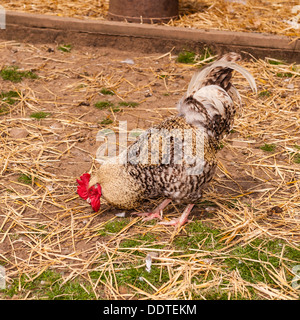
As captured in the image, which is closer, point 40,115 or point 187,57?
point 40,115

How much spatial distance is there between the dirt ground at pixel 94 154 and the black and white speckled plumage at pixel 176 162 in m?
0.34

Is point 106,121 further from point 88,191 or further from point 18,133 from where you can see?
point 88,191

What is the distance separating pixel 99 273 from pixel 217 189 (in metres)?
1.58

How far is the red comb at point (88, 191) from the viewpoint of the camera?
A: 3.53 m

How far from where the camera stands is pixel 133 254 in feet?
11.0

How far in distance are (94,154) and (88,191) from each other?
1065 mm

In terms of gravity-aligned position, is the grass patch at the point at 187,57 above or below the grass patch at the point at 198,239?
above

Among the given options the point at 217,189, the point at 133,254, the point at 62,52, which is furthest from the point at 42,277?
the point at 62,52

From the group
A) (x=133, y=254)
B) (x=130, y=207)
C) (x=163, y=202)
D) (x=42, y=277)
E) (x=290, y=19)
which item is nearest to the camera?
(x=42, y=277)

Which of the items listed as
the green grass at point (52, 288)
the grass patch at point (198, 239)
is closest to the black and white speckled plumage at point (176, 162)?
the grass patch at point (198, 239)

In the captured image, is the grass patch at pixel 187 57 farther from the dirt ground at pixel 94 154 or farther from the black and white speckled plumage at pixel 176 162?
the black and white speckled plumage at pixel 176 162

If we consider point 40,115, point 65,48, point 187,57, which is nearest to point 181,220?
point 40,115

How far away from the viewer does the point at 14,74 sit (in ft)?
19.5
